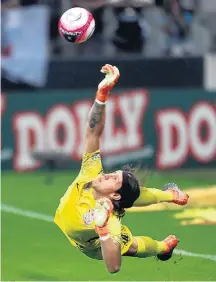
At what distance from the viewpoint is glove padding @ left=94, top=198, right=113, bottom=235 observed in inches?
340

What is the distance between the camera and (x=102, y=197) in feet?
30.2

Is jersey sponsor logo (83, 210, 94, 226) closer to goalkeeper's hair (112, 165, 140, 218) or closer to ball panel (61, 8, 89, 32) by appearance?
goalkeeper's hair (112, 165, 140, 218)

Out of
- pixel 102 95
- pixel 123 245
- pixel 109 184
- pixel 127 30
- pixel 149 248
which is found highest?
pixel 127 30

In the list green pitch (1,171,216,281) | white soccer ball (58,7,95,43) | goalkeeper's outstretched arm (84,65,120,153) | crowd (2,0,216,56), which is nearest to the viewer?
goalkeeper's outstretched arm (84,65,120,153)

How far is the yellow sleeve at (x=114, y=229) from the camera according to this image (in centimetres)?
895

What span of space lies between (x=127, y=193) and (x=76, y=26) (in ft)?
7.53

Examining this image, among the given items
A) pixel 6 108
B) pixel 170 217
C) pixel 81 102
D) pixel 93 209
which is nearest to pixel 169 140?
pixel 81 102

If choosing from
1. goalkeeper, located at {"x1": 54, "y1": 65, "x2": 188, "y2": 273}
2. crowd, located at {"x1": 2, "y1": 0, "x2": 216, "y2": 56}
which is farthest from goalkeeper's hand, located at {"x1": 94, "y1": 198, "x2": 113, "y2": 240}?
crowd, located at {"x1": 2, "y1": 0, "x2": 216, "y2": 56}

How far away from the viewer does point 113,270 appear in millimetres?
9008

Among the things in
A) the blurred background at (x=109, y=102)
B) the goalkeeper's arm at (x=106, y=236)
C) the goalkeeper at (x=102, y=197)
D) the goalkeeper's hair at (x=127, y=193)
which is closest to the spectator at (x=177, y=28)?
the blurred background at (x=109, y=102)

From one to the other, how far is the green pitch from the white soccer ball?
264 centimetres

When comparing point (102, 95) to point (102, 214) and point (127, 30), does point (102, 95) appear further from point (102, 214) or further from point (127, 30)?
point (127, 30)

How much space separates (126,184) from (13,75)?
11.0 metres

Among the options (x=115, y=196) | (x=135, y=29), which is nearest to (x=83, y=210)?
(x=115, y=196)
